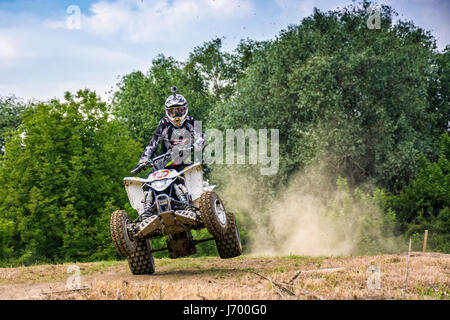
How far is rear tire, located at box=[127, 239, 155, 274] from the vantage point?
1280 centimetres

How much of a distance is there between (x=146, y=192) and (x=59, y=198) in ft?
66.6

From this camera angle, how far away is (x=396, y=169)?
30812mm

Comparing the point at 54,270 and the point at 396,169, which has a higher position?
the point at 396,169

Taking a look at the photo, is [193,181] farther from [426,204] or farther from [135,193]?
[426,204]

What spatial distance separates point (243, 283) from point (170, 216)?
7.18 feet

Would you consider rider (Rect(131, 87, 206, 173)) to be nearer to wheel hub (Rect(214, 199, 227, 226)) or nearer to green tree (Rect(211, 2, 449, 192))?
wheel hub (Rect(214, 199, 227, 226))

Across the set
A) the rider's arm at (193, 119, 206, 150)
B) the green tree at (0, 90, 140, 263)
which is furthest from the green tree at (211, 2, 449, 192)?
the rider's arm at (193, 119, 206, 150)

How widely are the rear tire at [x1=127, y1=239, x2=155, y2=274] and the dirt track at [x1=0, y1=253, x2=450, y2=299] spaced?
264 mm

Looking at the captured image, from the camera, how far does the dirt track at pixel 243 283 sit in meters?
7.71

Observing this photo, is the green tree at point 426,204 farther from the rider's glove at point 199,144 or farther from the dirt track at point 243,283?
the rider's glove at point 199,144

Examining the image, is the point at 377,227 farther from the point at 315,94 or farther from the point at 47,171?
the point at 47,171

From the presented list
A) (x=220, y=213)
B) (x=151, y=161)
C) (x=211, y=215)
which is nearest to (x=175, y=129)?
(x=151, y=161)
